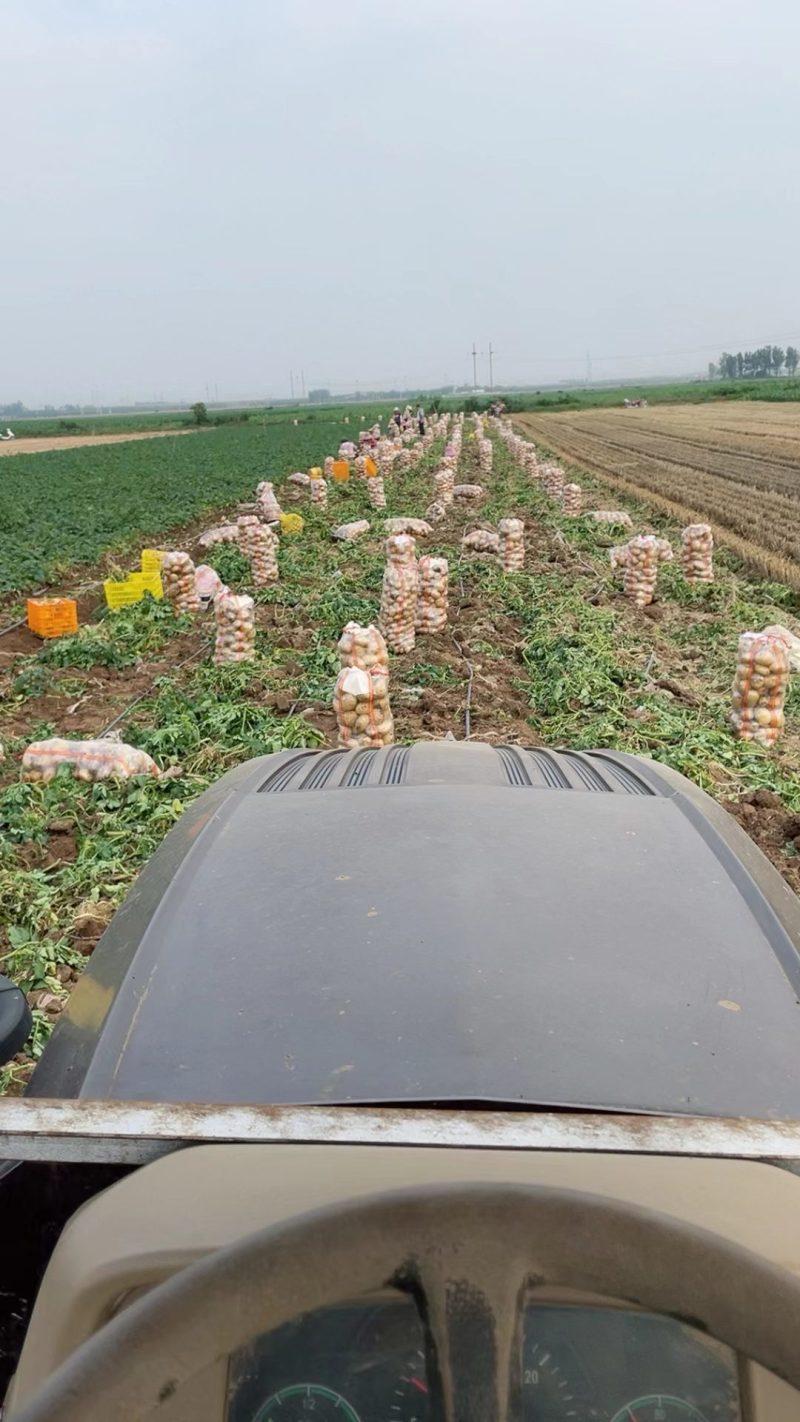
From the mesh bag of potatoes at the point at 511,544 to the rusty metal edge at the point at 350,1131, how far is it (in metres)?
12.8

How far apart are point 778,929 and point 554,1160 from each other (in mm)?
889

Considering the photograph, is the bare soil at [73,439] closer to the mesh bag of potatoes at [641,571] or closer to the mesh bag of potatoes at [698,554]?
the mesh bag of potatoes at [698,554]

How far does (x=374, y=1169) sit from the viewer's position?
3.91 feet

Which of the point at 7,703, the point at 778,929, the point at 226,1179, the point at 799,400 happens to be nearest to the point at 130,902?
the point at 226,1179

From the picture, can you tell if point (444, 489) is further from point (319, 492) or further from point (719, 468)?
point (719, 468)

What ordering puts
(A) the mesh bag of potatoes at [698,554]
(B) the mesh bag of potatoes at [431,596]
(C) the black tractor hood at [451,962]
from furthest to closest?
(A) the mesh bag of potatoes at [698,554] < (B) the mesh bag of potatoes at [431,596] < (C) the black tractor hood at [451,962]

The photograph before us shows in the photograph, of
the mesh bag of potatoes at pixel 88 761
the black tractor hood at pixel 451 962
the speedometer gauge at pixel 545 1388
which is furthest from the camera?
the mesh bag of potatoes at pixel 88 761

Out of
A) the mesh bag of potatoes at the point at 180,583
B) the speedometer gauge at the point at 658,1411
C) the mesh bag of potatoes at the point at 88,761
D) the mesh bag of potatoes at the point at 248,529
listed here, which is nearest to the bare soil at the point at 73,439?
the mesh bag of potatoes at the point at 248,529

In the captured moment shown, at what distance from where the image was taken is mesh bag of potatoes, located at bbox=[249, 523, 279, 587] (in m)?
13.7

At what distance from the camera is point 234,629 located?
31.4ft

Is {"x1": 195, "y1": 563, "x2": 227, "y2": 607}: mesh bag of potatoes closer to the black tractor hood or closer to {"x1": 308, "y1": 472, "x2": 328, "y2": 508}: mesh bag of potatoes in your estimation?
{"x1": 308, "y1": 472, "x2": 328, "y2": 508}: mesh bag of potatoes

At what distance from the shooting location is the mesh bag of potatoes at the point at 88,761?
674 cm

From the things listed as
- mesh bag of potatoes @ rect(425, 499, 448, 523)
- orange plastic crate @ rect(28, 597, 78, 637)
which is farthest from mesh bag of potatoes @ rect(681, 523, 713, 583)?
orange plastic crate @ rect(28, 597, 78, 637)

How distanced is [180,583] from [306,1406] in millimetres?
11805
